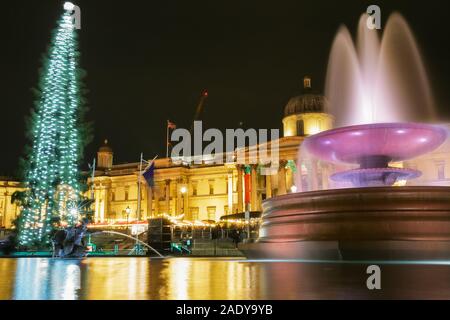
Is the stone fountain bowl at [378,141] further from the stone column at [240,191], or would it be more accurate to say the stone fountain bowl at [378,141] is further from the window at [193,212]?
the window at [193,212]

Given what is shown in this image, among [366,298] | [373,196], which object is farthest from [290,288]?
[373,196]

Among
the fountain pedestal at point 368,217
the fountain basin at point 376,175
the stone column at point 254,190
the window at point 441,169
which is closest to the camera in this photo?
the fountain pedestal at point 368,217

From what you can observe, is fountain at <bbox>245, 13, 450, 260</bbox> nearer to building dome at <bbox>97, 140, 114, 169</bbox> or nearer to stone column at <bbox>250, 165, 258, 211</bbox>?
stone column at <bbox>250, 165, 258, 211</bbox>

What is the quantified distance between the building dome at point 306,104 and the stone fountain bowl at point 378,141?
47037mm

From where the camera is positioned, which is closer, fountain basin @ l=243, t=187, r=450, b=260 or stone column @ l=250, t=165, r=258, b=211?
fountain basin @ l=243, t=187, r=450, b=260

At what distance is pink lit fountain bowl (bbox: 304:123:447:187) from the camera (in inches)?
548

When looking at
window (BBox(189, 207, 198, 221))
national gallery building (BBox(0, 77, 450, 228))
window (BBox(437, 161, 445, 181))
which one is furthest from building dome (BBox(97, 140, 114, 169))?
window (BBox(437, 161, 445, 181))

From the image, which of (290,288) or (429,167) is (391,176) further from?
(429,167)

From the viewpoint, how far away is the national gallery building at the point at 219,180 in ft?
177

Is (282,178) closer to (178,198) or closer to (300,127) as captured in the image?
(300,127)

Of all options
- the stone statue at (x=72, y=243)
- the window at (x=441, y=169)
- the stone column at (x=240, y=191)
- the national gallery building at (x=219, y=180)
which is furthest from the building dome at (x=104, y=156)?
the stone statue at (x=72, y=243)

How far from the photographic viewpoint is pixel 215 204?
71375mm

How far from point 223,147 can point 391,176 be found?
58.9 metres

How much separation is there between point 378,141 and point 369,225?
12.8 feet
